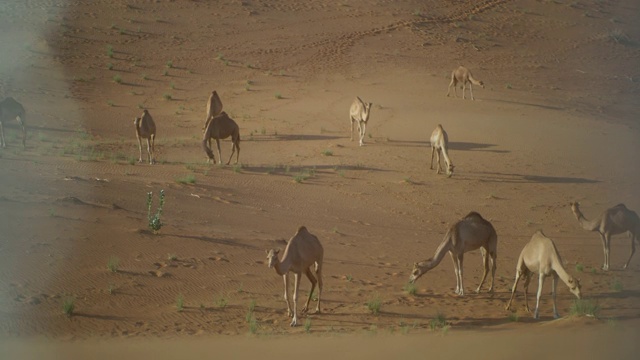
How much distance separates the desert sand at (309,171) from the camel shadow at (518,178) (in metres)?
0.11

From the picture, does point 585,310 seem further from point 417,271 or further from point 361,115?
point 361,115

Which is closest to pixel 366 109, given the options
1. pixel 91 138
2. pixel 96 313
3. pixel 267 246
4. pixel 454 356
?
pixel 91 138

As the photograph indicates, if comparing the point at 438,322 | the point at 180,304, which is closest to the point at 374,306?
the point at 438,322

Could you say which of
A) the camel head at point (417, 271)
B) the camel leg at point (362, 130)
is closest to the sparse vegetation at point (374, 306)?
the camel head at point (417, 271)

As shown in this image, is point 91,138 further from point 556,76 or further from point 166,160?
point 556,76

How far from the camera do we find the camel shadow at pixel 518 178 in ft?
81.5

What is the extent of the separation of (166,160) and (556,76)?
23759 mm

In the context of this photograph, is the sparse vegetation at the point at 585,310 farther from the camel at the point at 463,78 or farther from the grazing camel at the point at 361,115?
the camel at the point at 463,78

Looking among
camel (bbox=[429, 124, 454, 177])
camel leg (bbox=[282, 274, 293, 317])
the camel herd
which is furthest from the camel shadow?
camel leg (bbox=[282, 274, 293, 317])

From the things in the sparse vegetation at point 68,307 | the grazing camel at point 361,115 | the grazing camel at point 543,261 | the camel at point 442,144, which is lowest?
the sparse vegetation at point 68,307

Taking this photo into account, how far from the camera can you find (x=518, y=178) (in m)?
25.1

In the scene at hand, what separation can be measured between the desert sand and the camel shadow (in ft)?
0.35

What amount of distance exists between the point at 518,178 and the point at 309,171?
5.81 m

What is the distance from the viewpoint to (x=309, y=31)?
156ft
